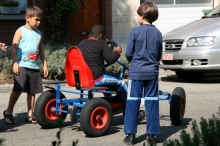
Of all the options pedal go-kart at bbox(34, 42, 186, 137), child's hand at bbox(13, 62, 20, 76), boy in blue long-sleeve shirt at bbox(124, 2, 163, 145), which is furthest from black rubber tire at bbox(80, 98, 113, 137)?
child's hand at bbox(13, 62, 20, 76)

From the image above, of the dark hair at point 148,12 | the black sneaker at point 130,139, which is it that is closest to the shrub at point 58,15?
the dark hair at point 148,12

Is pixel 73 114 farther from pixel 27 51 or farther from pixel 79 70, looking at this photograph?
pixel 27 51

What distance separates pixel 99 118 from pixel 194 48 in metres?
5.99

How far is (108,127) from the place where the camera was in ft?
22.3

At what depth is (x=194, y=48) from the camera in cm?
1225

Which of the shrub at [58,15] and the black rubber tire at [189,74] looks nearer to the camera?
the black rubber tire at [189,74]

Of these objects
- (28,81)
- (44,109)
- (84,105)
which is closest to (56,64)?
(28,81)

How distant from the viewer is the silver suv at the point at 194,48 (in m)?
12.1

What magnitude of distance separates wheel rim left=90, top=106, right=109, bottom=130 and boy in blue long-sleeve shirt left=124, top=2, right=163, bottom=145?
480 millimetres

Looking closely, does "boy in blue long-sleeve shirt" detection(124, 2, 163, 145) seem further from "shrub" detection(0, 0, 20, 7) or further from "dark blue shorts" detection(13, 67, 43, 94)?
"shrub" detection(0, 0, 20, 7)

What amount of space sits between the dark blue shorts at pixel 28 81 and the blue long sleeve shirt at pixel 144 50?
178 centimetres

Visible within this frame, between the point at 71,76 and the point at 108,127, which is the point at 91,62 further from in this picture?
the point at 108,127

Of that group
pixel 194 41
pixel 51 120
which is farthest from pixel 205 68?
pixel 51 120

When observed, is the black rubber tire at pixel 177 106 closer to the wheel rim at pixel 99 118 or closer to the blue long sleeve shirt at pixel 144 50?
the wheel rim at pixel 99 118
